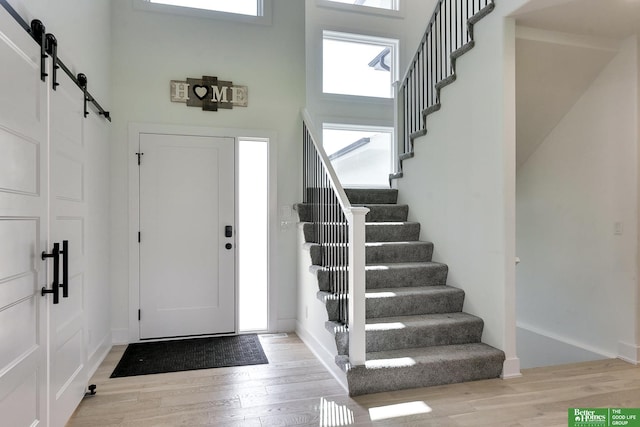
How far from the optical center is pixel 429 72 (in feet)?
14.0

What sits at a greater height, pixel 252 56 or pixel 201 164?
pixel 252 56

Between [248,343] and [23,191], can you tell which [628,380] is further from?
[23,191]

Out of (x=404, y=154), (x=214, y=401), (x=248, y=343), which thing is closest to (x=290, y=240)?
(x=248, y=343)

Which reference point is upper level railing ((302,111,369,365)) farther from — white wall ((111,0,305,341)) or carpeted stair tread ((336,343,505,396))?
white wall ((111,0,305,341))

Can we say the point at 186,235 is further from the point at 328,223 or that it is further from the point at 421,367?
the point at 421,367

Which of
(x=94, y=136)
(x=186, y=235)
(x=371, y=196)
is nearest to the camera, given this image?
(x=94, y=136)

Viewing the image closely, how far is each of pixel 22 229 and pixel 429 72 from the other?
12.8 ft

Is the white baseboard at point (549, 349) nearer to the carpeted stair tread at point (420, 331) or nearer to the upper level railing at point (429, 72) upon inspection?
the carpeted stair tread at point (420, 331)

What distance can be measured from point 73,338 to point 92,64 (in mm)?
2098

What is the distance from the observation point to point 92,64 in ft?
10.3

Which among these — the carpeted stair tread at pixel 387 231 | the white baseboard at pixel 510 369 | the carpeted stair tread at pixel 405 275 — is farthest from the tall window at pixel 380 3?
the white baseboard at pixel 510 369

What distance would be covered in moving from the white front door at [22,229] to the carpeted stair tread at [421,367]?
180 centimetres

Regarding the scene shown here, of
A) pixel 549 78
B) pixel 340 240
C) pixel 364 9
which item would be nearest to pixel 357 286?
pixel 340 240

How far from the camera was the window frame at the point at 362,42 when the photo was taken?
4996 mm
